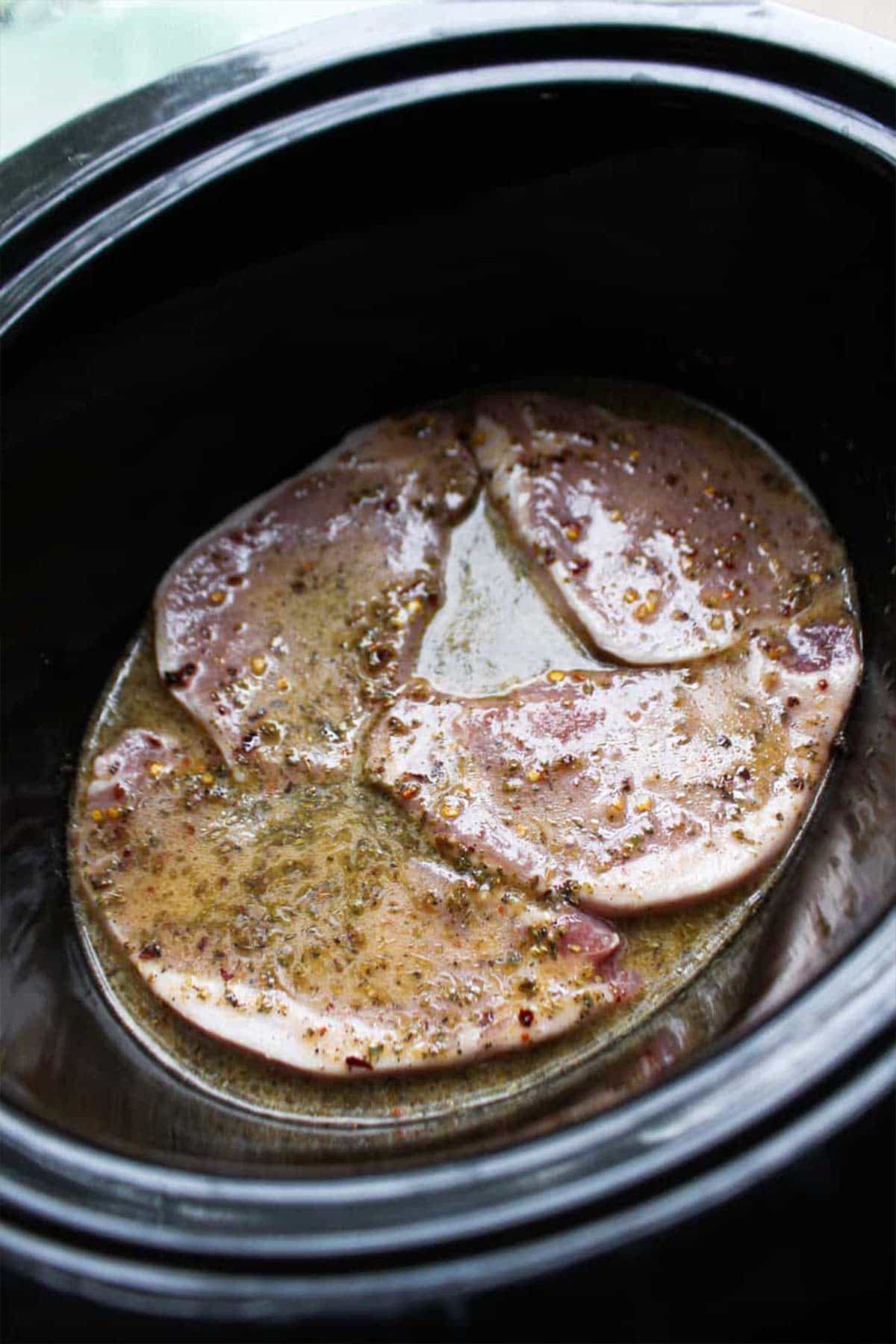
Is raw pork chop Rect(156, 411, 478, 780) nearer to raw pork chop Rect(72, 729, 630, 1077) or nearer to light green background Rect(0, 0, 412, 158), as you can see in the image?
raw pork chop Rect(72, 729, 630, 1077)

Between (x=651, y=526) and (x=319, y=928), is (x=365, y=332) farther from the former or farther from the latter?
(x=319, y=928)

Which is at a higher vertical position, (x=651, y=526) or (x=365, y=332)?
(x=365, y=332)

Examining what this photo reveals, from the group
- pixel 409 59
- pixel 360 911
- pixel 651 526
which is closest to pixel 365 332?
pixel 409 59

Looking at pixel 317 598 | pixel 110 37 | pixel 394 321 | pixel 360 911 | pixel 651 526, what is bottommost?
pixel 360 911

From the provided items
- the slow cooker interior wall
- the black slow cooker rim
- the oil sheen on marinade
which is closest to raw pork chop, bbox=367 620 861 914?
the oil sheen on marinade

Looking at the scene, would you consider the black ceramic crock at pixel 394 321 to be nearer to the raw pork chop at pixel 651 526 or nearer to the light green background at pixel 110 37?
the raw pork chop at pixel 651 526

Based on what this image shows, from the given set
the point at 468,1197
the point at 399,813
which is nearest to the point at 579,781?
the point at 399,813

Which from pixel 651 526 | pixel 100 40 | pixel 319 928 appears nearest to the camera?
pixel 319 928
